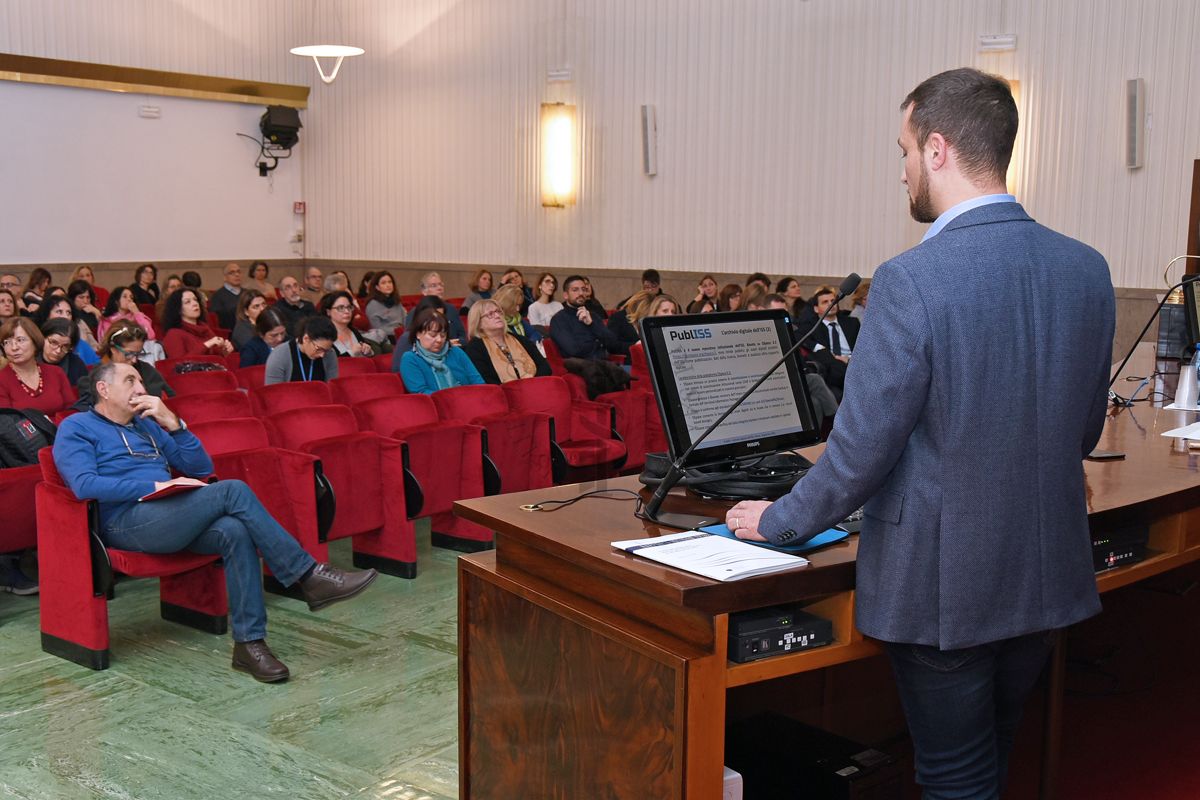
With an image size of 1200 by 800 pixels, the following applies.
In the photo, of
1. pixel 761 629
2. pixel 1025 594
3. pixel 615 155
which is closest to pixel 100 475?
→ pixel 761 629

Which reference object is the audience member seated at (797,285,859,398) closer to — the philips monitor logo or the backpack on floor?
the backpack on floor

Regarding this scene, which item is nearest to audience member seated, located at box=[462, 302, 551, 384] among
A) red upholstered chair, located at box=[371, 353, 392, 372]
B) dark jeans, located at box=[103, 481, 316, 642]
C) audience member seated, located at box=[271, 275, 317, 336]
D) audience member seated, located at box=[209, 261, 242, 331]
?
red upholstered chair, located at box=[371, 353, 392, 372]

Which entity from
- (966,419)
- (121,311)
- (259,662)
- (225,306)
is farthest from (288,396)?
(225,306)

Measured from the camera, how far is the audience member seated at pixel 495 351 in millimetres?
6867

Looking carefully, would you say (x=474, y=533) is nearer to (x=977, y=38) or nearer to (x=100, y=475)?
(x=100, y=475)

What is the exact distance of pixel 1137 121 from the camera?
9711 millimetres

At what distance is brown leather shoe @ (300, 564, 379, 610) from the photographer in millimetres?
4527

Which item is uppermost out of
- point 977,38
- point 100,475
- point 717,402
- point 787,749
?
point 977,38

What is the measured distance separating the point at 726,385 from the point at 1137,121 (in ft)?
27.5

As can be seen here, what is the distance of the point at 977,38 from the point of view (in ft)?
35.0

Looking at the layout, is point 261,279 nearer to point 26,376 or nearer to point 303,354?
point 303,354

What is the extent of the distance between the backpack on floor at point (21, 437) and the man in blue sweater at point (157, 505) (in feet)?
2.04

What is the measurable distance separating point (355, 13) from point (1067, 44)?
9.25 meters

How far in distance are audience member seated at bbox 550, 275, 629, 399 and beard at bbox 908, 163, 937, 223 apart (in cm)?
505
